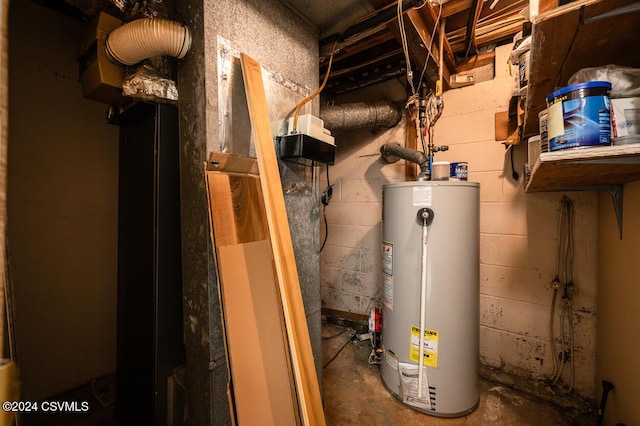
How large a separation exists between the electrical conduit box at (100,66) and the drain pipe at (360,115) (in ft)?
3.90

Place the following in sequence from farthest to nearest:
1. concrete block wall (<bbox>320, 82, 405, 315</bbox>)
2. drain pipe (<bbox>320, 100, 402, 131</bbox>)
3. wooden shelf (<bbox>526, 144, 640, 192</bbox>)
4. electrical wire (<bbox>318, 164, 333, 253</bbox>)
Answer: electrical wire (<bbox>318, 164, 333, 253</bbox>) → concrete block wall (<bbox>320, 82, 405, 315</bbox>) → drain pipe (<bbox>320, 100, 402, 131</bbox>) → wooden shelf (<bbox>526, 144, 640, 192</bbox>)

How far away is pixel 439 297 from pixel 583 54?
3.94 ft

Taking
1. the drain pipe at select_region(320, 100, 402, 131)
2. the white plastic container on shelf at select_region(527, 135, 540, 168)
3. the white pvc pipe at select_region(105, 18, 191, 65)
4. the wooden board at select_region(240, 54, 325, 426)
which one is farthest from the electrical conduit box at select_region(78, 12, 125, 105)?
the white plastic container on shelf at select_region(527, 135, 540, 168)

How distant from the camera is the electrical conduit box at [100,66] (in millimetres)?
1102

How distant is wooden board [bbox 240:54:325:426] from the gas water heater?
0.77m

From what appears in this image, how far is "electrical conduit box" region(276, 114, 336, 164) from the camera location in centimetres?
121

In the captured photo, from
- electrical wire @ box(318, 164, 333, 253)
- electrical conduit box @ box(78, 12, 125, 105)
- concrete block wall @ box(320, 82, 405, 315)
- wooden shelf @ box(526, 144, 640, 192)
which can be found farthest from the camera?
electrical wire @ box(318, 164, 333, 253)

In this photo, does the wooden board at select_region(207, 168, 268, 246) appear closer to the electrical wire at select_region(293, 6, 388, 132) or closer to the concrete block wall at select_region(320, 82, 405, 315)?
the electrical wire at select_region(293, 6, 388, 132)

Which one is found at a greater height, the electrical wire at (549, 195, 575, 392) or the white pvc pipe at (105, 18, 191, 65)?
the white pvc pipe at (105, 18, 191, 65)

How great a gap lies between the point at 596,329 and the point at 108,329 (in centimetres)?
324

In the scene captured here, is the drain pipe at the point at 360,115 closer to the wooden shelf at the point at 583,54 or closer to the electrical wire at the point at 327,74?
the electrical wire at the point at 327,74

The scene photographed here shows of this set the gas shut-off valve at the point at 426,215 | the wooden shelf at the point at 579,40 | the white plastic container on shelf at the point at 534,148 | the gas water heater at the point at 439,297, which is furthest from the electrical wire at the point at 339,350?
the wooden shelf at the point at 579,40

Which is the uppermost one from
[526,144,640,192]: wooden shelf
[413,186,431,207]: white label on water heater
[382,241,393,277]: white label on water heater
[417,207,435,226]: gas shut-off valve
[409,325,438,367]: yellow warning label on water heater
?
[526,144,640,192]: wooden shelf

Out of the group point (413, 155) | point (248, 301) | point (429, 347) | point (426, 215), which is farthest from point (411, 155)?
point (248, 301)
